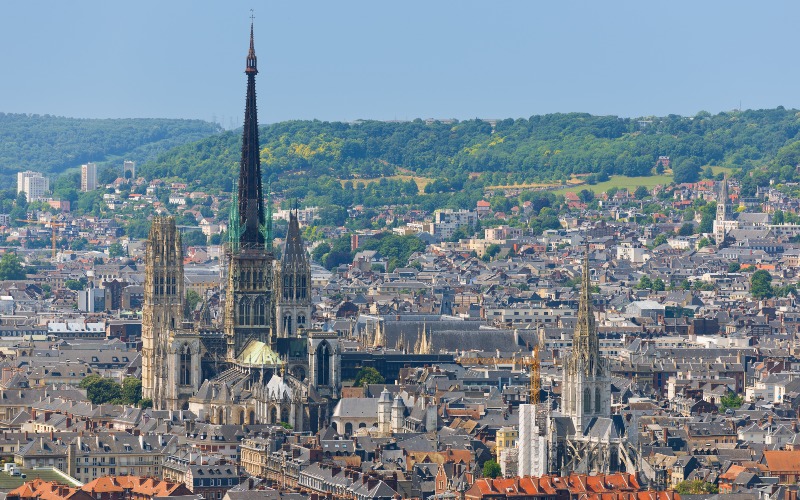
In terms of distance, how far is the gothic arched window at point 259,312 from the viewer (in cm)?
13912

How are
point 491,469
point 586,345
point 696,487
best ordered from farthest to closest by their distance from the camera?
point 491,469, point 586,345, point 696,487

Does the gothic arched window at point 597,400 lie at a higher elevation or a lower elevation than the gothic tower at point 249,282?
lower

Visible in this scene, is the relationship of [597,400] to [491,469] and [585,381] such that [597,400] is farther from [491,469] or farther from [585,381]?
[491,469]

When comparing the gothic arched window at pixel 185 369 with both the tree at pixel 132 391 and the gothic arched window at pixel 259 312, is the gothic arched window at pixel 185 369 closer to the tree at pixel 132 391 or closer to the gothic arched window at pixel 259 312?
the tree at pixel 132 391

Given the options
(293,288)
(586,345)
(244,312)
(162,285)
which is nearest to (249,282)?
(244,312)

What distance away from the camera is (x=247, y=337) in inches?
5468

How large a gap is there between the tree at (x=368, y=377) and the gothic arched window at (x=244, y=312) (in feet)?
20.3

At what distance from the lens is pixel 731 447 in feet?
397

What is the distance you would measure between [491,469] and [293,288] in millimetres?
38444

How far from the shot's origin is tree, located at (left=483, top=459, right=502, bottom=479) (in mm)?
110250

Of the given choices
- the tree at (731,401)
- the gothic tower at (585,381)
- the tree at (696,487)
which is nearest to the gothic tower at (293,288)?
the tree at (731,401)

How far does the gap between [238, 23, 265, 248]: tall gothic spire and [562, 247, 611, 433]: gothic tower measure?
32659 mm

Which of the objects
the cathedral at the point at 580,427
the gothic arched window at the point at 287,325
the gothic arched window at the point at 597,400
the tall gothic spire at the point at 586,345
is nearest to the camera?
the cathedral at the point at 580,427

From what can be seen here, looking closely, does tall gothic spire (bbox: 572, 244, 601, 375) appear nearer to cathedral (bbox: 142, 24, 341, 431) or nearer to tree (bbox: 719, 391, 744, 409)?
cathedral (bbox: 142, 24, 341, 431)
